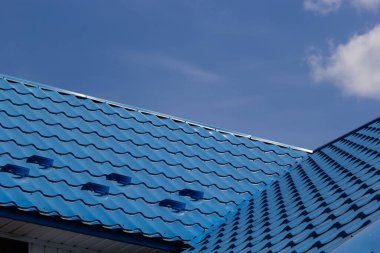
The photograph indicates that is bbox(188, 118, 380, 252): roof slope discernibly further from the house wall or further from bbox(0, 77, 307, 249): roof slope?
the house wall

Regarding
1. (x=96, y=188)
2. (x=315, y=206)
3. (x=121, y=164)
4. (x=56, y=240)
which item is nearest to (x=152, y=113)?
(x=121, y=164)

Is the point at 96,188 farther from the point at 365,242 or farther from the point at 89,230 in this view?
the point at 365,242

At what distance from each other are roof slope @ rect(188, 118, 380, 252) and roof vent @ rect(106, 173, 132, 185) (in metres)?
1.34

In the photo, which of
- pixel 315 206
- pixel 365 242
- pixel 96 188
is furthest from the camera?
pixel 96 188

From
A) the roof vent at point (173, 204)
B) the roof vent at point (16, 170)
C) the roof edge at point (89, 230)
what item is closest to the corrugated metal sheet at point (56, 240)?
the roof edge at point (89, 230)

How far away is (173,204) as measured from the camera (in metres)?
11.6

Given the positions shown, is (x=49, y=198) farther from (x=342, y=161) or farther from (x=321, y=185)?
(x=342, y=161)

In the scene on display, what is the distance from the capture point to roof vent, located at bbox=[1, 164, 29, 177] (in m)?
10.6

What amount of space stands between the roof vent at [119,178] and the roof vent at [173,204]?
0.58 m

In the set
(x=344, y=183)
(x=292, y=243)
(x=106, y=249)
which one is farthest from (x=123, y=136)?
(x=292, y=243)

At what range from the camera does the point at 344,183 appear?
1029 cm

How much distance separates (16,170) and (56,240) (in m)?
1.00

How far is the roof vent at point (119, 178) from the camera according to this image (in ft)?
38.1

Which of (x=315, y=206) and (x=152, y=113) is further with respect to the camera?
(x=152, y=113)
